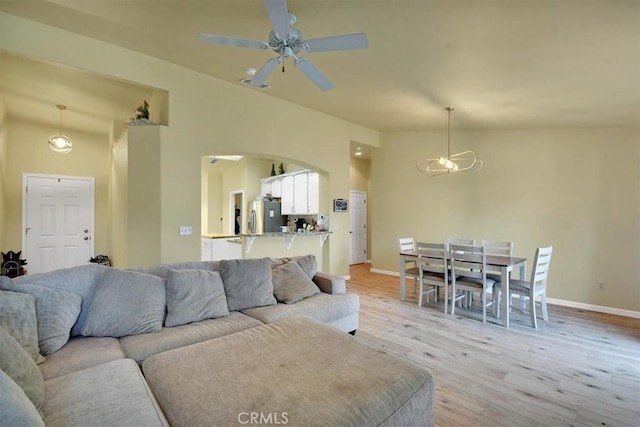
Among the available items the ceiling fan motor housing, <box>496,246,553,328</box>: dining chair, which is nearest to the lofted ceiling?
the ceiling fan motor housing

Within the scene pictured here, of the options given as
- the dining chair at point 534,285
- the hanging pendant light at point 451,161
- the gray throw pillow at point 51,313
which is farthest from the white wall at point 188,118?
the dining chair at point 534,285

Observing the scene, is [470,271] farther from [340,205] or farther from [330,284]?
[340,205]

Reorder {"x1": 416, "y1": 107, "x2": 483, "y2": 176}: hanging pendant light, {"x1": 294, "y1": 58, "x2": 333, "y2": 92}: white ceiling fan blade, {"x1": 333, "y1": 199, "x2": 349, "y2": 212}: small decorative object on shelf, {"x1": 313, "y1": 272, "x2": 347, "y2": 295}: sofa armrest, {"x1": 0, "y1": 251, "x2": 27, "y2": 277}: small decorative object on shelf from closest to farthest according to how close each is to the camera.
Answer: {"x1": 294, "y1": 58, "x2": 333, "y2": 92}: white ceiling fan blade, {"x1": 313, "y1": 272, "x2": 347, "y2": 295}: sofa armrest, {"x1": 0, "y1": 251, "x2": 27, "y2": 277}: small decorative object on shelf, {"x1": 416, "y1": 107, "x2": 483, "y2": 176}: hanging pendant light, {"x1": 333, "y1": 199, "x2": 349, "y2": 212}: small decorative object on shelf

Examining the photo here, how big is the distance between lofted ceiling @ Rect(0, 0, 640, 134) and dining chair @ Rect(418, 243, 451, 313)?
82.1 inches

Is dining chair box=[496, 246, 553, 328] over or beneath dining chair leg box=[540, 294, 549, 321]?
over

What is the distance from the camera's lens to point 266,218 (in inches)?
277

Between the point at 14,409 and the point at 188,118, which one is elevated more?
the point at 188,118

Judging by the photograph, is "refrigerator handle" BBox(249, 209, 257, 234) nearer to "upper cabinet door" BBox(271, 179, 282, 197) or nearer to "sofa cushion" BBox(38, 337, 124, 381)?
"upper cabinet door" BBox(271, 179, 282, 197)

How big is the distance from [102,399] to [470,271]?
13.9ft

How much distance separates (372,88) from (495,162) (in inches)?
109

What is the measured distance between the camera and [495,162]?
5293mm

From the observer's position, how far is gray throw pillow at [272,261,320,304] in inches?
117

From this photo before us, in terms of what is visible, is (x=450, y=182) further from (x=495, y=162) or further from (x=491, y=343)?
(x=491, y=343)

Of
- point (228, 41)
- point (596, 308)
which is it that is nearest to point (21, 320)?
point (228, 41)
